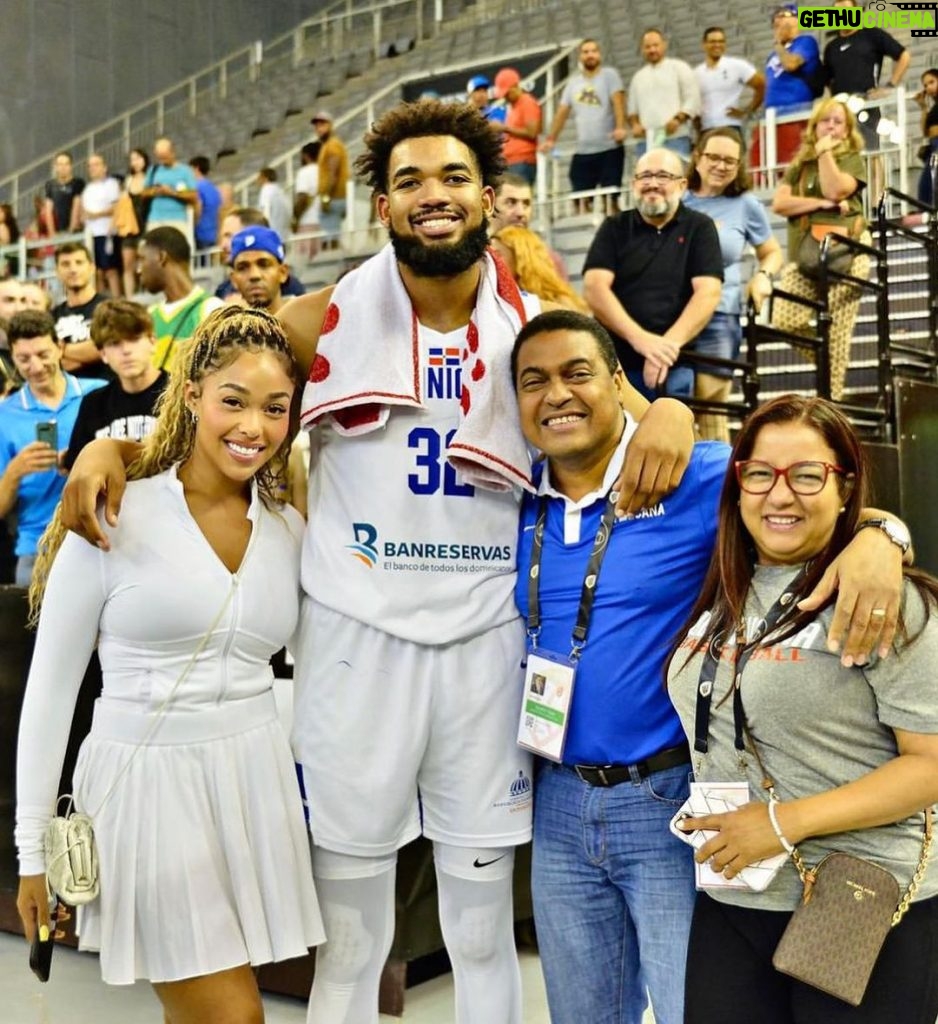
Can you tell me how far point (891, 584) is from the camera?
180 cm

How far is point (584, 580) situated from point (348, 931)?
0.81 metres

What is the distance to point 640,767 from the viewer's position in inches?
86.5

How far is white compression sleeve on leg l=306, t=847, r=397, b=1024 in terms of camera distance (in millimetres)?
2434

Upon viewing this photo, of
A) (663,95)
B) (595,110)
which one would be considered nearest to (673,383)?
(663,95)

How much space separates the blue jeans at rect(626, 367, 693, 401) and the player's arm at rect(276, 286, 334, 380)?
215cm

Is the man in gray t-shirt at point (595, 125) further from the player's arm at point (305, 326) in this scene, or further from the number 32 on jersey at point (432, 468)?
the number 32 on jersey at point (432, 468)

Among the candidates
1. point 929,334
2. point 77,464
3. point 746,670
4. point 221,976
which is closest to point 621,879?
point 746,670

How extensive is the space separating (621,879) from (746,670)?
0.53 metres

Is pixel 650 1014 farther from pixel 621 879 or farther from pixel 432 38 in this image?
pixel 432 38

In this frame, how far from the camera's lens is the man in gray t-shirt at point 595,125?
929 cm

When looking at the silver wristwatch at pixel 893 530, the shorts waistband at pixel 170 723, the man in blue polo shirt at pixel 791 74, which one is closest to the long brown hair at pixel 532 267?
the shorts waistband at pixel 170 723

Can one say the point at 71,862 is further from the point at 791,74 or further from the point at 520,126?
the point at 791,74

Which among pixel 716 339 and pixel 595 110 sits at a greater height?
pixel 595 110

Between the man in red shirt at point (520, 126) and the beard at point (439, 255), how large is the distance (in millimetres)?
6702
